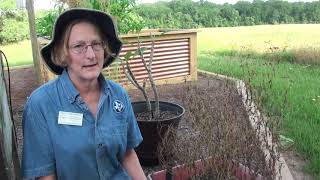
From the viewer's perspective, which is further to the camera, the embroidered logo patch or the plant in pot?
the plant in pot

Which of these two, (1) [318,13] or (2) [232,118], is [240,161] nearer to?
(2) [232,118]

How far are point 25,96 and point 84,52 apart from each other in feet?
16.9

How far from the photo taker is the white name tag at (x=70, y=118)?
2.20 m

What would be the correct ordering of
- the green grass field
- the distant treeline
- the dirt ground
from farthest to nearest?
the distant treeline
the green grass field
the dirt ground

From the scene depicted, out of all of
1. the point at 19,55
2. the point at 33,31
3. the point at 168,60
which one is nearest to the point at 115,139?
the point at 33,31

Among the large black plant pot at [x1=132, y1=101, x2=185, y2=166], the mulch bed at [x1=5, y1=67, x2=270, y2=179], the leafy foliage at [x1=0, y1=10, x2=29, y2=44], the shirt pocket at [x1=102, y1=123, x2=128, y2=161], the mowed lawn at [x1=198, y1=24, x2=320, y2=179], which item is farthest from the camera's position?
the leafy foliage at [x1=0, y1=10, x2=29, y2=44]

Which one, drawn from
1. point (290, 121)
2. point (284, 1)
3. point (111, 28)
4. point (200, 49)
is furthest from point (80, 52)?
point (284, 1)

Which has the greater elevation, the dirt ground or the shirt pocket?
the shirt pocket

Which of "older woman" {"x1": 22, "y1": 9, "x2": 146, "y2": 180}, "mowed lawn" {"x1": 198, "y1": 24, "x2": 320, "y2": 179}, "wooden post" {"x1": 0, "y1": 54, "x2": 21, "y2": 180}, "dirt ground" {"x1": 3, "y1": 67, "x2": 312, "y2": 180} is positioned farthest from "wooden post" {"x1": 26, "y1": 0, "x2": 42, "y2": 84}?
"wooden post" {"x1": 0, "y1": 54, "x2": 21, "y2": 180}

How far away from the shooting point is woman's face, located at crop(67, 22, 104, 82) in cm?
225

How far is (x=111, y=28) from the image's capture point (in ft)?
7.91

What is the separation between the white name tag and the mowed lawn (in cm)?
255

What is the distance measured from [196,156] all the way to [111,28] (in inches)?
47.6

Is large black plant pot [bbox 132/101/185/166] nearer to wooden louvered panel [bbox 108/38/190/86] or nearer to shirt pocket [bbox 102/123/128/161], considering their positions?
shirt pocket [bbox 102/123/128/161]
